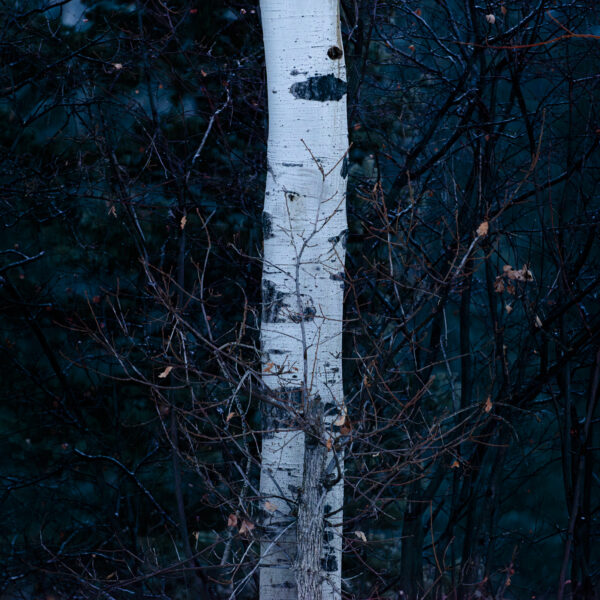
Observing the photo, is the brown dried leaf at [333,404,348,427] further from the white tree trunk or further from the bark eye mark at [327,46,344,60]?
the bark eye mark at [327,46,344,60]

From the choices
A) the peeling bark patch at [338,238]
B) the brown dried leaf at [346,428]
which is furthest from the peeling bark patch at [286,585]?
the peeling bark patch at [338,238]

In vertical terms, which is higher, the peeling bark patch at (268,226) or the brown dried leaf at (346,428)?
the peeling bark patch at (268,226)

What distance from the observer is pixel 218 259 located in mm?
5828

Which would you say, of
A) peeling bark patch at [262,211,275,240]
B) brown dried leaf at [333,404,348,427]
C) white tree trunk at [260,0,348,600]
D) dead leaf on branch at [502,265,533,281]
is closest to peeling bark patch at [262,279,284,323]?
white tree trunk at [260,0,348,600]

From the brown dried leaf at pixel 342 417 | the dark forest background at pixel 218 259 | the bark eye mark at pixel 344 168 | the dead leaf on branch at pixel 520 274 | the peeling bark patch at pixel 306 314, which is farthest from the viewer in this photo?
the dark forest background at pixel 218 259

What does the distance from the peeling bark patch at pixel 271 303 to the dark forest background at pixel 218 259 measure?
5.10ft

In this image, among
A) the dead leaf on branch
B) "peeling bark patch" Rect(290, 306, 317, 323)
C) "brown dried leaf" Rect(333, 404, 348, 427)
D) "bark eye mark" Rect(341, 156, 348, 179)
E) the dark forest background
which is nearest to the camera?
"brown dried leaf" Rect(333, 404, 348, 427)

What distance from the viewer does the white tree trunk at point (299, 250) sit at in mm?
2834

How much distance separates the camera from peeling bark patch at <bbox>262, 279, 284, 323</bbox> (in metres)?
2.86

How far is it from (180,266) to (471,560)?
8.89 ft

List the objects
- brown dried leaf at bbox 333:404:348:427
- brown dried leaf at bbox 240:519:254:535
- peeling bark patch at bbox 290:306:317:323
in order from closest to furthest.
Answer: brown dried leaf at bbox 333:404:348:427
brown dried leaf at bbox 240:519:254:535
peeling bark patch at bbox 290:306:317:323

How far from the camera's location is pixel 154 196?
6.38 m

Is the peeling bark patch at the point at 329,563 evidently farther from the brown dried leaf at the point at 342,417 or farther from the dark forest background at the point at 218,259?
the dark forest background at the point at 218,259

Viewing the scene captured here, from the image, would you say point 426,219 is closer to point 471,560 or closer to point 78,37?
point 471,560
